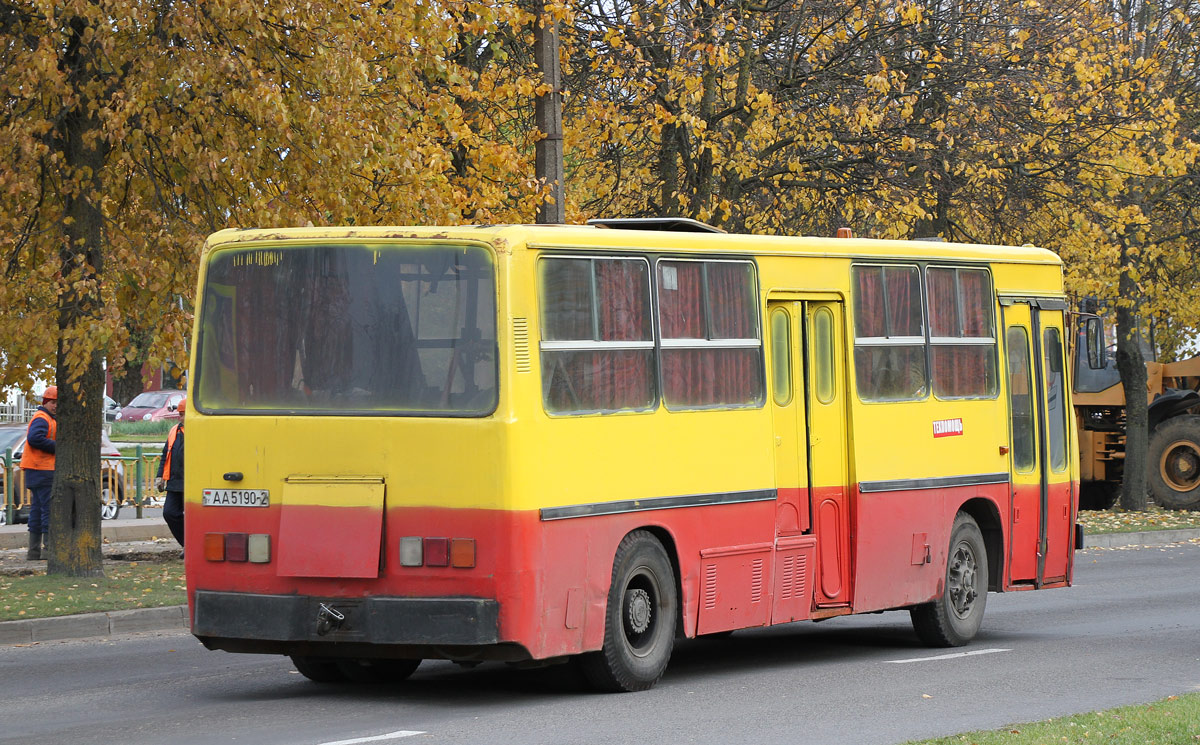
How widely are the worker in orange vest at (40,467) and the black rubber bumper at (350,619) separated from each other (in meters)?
11.1

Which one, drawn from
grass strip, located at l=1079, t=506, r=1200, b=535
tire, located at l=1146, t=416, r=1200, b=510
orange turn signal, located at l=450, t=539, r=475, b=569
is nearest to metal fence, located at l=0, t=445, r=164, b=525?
grass strip, located at l=1079, t=506, r=1200, b=535

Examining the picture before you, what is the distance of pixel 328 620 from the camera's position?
9.98 metres

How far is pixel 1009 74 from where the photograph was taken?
25578 millimetres

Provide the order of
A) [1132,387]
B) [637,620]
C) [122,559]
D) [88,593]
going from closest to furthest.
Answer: [637,620] → [88,593] → [122,559] → [1132,387]

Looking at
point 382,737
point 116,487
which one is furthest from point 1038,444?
point 116,487

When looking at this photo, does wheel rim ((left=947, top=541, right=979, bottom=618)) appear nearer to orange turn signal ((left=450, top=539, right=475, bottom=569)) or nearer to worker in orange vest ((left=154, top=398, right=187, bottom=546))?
orange turn signal ((left=450, top=539, right=475, bottom=569))

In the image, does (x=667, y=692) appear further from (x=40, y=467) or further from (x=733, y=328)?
(x=40, y=467)

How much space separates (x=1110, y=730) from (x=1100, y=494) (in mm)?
23815

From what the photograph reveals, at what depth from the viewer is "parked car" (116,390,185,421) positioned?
60.6 metres

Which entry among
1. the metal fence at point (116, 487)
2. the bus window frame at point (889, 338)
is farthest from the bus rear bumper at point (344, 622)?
the metal fence at point (116, 487)

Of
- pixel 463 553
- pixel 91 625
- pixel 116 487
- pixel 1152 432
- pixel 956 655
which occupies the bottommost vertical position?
pixel 956 655

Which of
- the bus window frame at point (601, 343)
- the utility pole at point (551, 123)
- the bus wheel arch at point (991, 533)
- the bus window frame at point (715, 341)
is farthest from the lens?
the utility pole at point (551, 123)

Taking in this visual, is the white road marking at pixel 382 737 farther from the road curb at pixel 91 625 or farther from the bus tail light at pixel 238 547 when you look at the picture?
the road curb at pixel 91 625

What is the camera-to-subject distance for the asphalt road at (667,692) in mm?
9211
